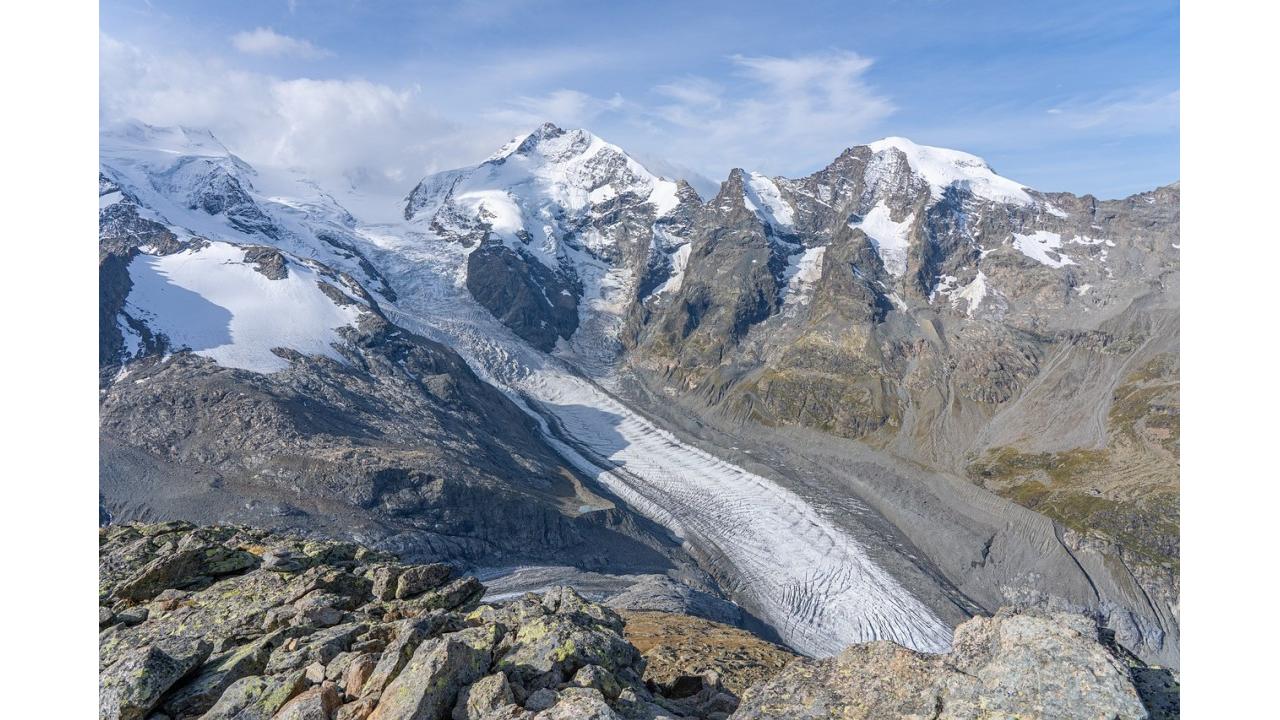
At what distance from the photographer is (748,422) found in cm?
12838

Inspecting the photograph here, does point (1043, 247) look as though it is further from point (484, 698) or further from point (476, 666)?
point (484, 698)

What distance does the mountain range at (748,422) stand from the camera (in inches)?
2643

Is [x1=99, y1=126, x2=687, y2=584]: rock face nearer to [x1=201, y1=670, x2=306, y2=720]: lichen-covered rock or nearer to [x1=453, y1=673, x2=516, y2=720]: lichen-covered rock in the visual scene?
[x1=201, y1=670, x2=306, y2=720]: lichen-covered rock

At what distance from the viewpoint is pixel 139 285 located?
108125 mm

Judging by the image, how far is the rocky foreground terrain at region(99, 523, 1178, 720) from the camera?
857 centimetres

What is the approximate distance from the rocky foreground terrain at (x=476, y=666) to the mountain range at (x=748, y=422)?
33.5m

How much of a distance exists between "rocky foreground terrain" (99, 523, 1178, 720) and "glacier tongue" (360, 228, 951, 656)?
160 ft

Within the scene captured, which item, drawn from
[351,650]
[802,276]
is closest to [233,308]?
[351,650]

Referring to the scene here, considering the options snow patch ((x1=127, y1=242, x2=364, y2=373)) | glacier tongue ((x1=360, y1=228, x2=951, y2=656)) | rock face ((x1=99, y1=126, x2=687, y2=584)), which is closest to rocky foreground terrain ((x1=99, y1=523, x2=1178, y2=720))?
rock face ((x1=99, y1=126, x2=687, y2=584))

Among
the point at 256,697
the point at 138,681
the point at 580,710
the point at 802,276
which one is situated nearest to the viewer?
the point at 580,710

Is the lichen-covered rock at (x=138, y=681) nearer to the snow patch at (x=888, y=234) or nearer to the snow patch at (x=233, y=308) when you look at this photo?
the snow patch at (x=233, y=308)

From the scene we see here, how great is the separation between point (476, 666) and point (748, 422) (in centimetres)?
11988

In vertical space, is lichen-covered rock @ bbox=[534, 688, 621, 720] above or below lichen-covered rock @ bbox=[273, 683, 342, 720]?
above

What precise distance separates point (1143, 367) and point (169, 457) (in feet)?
453
